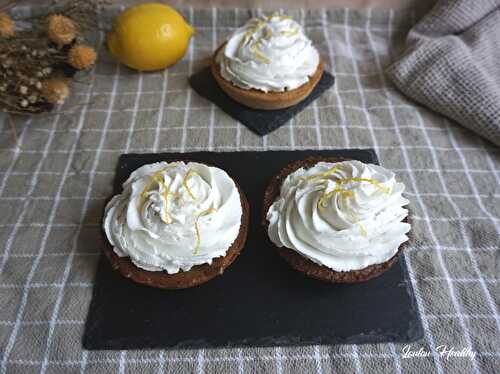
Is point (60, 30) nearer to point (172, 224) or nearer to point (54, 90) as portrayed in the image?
point (54, 90)

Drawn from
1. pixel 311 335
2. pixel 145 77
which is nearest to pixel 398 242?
pixel 311 335

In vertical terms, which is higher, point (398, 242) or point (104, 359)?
point (398, 242)

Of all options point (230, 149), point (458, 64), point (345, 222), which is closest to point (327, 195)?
point (345, 222)

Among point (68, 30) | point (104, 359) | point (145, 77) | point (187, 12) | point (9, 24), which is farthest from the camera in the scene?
point (187, 12)

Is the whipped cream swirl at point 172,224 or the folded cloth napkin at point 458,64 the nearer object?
the whipped cream swirl at point 172,224

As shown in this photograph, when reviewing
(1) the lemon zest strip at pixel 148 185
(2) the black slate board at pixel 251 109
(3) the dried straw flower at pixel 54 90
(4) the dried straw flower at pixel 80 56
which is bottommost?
(2) the black slate board at pixel 251 109

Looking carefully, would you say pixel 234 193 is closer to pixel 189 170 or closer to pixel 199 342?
pixel 189 170

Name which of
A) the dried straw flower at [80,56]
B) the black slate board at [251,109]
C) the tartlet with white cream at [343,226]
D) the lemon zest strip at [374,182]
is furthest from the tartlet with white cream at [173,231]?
the dried straw flower at [80,56]

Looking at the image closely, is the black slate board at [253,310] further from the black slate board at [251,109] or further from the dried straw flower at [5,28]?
the dried straw flower at [5,28]
